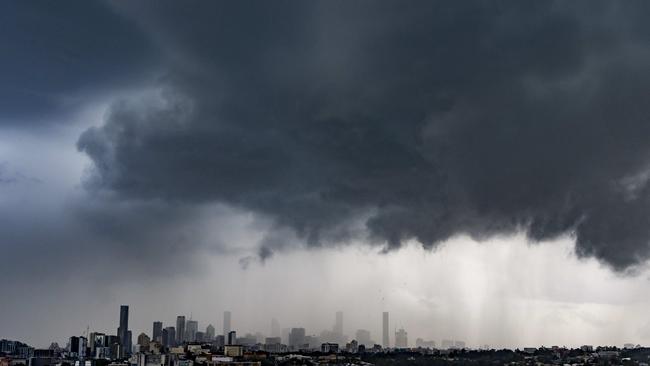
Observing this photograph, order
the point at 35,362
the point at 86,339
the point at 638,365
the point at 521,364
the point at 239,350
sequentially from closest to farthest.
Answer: the point at 638,365 < the point at 521,364 < the point at 35,362 < the point at 239,350 < the point at 86,339

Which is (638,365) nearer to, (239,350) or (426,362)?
(426,362)

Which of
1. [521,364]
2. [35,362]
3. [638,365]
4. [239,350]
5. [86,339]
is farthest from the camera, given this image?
[86,339]

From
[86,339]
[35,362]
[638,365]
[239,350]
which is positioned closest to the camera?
[638,365]

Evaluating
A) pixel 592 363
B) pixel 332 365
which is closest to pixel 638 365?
pixel 592 363

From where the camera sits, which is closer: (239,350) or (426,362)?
(426,362)

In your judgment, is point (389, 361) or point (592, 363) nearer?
point (592, 363)

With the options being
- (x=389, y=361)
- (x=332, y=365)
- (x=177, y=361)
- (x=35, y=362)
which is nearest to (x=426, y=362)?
(x=389, y=361)

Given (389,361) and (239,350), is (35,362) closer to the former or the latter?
(239,350)

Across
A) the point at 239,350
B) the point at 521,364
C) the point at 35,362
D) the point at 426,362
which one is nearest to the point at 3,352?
the point at 35,362

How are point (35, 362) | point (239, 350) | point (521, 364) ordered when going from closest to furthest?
point (521, 364) < point (35, 362) < point (239, 350)
